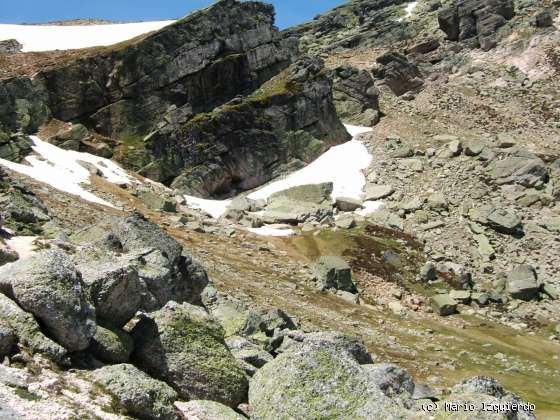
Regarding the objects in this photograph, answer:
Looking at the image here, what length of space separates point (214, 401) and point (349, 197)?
41.9 meters

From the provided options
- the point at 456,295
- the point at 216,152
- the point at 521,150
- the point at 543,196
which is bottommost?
the point at 456,295

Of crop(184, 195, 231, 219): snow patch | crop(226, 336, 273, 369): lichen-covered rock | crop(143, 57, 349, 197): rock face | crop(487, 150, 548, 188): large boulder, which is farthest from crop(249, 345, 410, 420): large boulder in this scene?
crop(143, 57, 349, 197): rock face

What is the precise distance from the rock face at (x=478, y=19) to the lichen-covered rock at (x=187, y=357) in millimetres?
86493

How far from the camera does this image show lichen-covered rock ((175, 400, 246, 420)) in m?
10.7

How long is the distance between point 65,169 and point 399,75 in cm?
5169

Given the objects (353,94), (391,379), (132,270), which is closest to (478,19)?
(353,94)

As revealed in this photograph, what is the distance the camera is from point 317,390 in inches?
436

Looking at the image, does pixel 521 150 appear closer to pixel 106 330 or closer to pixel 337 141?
pixel 337 141

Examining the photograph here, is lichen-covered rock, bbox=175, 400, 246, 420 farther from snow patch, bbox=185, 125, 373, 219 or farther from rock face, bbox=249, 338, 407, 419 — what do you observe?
snow patch, bbox=185, 125, 373, 219

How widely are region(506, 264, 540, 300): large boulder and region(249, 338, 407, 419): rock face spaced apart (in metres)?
29.2

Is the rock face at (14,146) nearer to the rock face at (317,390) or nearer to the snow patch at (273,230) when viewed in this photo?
the snow patch at (273,230)

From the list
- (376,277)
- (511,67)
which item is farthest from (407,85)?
(376,277)

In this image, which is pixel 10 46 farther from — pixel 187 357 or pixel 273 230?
pixel 187 357

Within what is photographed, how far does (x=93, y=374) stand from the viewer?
10.1 meters
